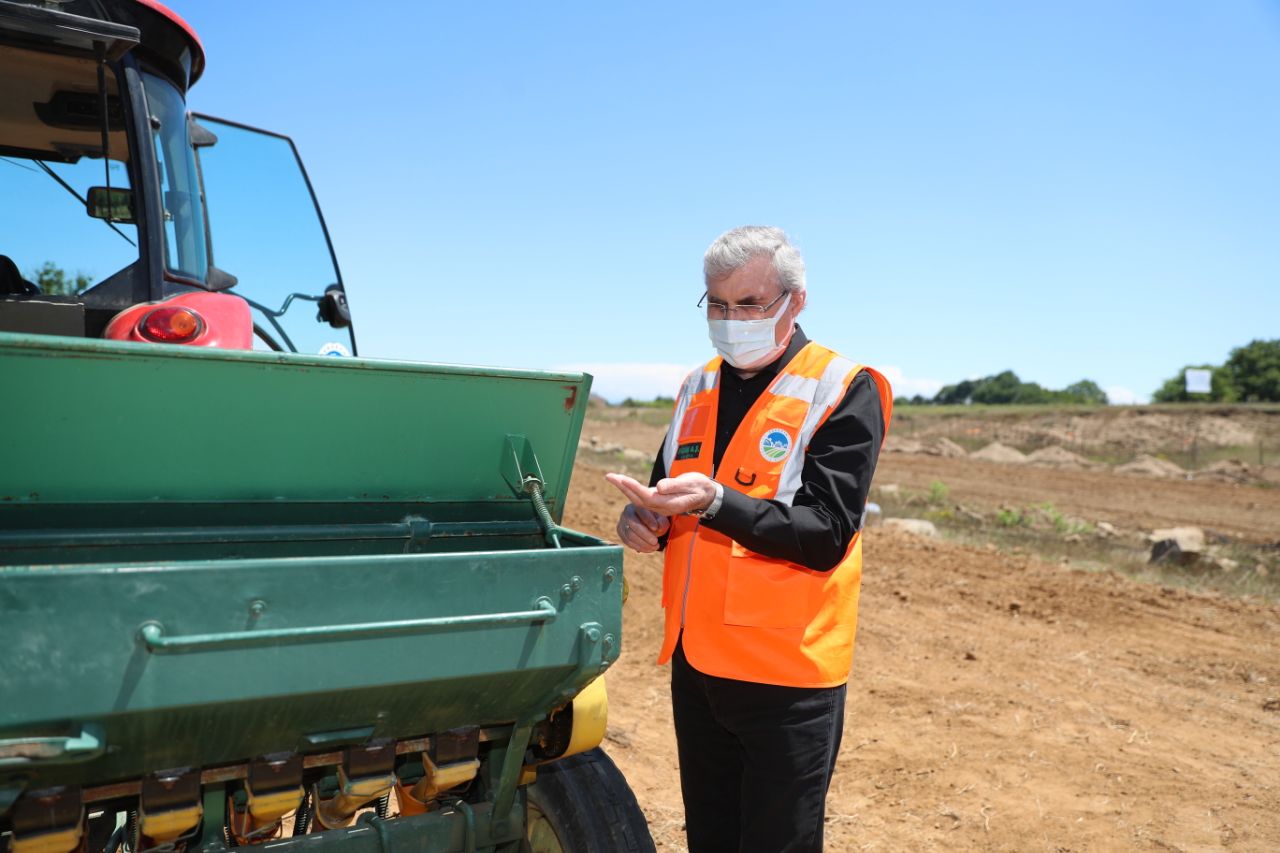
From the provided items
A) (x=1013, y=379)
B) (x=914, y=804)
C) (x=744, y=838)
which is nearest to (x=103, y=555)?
(x=744, y=838)

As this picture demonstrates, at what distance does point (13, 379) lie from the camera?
1819mm

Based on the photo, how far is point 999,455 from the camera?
28.3 metres

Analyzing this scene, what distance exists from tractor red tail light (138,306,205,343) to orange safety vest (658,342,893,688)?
1589 millimetres

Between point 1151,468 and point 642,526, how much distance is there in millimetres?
25620

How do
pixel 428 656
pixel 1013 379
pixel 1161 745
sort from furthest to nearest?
1. pixel 1013 379
2. pixel 1161 745
3. pixel 428 656

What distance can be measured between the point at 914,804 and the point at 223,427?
12.2 ft

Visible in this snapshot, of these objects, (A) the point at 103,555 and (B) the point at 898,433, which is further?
(B) the point at 898,433

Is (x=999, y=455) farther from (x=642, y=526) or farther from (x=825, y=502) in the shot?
(x=825, y=502)

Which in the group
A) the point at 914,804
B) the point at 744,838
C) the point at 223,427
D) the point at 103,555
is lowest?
the point at 914,804

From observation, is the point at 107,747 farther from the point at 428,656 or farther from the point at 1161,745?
the point at 1161,745

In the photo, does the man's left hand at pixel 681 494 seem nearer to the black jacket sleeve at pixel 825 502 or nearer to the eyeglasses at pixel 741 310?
the black jacket sleeve at pixel 825 502

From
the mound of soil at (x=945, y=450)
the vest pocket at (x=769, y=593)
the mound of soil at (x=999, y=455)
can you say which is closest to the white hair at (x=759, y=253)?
the vest pocket at (x=769, y=593)

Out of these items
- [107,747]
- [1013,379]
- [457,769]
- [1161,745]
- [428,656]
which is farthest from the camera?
[1013,379]

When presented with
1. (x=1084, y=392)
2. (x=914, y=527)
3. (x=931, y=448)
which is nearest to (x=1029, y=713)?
(x=914, y=527)
